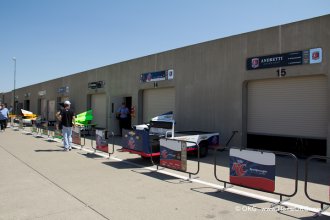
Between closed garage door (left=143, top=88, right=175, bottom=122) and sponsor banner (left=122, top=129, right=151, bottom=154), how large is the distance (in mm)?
6660

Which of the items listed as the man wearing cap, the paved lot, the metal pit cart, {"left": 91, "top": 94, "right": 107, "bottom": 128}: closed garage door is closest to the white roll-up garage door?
the paved lot

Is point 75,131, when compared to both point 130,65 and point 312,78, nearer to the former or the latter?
point 130,65

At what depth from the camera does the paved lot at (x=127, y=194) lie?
16.4ft

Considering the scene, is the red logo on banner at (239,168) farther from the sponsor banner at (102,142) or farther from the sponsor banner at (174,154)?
the sponsor banner at (102,142)

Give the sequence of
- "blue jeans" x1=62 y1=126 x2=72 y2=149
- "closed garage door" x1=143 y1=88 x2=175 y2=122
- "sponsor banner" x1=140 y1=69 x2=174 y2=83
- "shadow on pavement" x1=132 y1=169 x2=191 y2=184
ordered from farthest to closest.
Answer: "closed garage door" x1=143 y1=88 x2=175 y2=122 → "sponsor banner" x1=140 y1=69 x2=174 y2=83 → "blue jeans" x1=62 y1=126 x2=72 y2=149 → "shadow on pavement" x1=132 y1=169 x2=191 y2=184

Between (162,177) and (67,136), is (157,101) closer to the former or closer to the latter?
(67,136)

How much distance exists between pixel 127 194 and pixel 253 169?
2.47 meters

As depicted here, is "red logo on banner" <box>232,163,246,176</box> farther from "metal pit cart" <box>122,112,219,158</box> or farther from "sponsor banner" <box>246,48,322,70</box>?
"sponsor banner" <box>246,48,322,70</box>

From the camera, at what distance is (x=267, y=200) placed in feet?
19.0

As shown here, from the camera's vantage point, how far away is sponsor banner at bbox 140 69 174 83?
52.4 ft

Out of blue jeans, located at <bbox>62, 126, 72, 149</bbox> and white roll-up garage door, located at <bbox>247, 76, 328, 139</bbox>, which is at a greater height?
white roll-up garage door, located at <bbox>247, 76, 328, 139</bbox>

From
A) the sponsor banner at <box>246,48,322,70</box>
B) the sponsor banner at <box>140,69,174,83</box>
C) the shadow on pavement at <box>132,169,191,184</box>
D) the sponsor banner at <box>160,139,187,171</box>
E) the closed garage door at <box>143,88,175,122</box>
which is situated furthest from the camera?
the closed garage door at <box>143,88,175,122</box>

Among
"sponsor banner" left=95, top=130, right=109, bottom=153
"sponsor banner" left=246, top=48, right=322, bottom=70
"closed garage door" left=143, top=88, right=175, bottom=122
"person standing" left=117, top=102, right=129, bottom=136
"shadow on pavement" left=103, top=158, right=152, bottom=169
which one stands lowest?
"shadow on pavement" left=103, top=158, right=152, bottom=169

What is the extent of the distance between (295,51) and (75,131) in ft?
29.7
